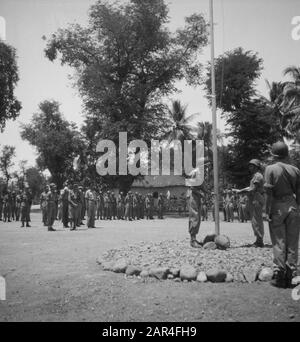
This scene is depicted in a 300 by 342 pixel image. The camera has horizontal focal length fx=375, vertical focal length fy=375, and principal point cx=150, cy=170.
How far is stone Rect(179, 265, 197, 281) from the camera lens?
612 cm

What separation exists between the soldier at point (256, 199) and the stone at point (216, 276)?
3468 mm

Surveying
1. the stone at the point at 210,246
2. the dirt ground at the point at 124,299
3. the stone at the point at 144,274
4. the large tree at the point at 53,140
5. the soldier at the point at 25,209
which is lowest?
the dirt ground at the point at 124,299

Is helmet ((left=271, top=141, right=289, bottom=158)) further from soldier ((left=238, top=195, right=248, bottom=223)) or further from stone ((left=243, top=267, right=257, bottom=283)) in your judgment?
soldier ((left=238, top=195, right=248, bottom=223))

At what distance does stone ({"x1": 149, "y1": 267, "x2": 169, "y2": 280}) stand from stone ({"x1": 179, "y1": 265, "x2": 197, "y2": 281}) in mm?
259

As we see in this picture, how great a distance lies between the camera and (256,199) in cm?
959

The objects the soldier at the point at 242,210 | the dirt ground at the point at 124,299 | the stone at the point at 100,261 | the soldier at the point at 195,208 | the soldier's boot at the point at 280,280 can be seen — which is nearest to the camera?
the dirt ground at the point at 124,299

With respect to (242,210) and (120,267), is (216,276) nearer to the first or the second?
(120,267)

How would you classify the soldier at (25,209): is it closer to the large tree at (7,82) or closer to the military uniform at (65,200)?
the military uniform at (65,200)

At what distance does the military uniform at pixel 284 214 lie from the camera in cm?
Result: 570

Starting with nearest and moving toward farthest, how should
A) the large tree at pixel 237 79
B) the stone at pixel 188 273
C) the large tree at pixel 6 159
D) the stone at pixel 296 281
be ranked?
the stone at pixel 296 281, the stone at pixel 188 273, the large tree at pixel 237 79, the large tree at pixel 6 159

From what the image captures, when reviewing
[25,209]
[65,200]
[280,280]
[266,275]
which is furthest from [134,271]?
[25,209]

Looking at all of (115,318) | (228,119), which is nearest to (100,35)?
(228,119)

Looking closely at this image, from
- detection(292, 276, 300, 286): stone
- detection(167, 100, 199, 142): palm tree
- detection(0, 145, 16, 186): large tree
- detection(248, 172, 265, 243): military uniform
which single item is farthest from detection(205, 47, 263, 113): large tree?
detection(0, 145, 16, 186): large tree

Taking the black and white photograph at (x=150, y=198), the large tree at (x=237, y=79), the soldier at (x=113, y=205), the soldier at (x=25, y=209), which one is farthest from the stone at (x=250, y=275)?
the large tree at (x=237, y=79)
